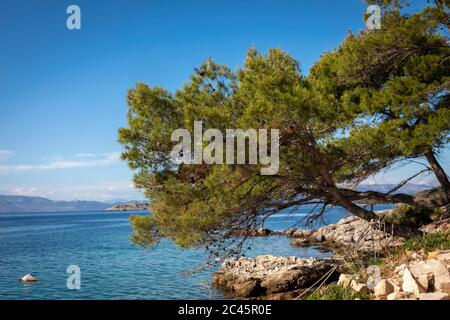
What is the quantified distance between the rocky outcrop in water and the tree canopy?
479 cm

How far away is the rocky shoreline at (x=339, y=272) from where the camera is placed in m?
6.82

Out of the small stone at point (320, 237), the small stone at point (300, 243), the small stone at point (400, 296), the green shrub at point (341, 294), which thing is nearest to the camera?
the small stone at point (400, 296)

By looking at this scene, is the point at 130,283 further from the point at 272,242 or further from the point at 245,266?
the point at 272,242

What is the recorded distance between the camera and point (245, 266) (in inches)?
811

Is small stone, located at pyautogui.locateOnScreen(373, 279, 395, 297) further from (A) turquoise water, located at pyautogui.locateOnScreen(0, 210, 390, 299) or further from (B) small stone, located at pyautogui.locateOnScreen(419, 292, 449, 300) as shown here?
(A) turquoise water, located at pyautogui.locateOnScreen(0, 210, 390, 299)

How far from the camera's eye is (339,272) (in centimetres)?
1694

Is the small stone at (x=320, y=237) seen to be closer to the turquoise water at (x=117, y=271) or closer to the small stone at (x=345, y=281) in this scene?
the turquoise water at (x=117, y=271)

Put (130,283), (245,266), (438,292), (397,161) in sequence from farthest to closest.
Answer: (130,283)
(245,266)
(397,161)
(438,292)

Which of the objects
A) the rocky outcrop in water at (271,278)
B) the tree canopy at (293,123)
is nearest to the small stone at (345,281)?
the tree canopy at (293,123)

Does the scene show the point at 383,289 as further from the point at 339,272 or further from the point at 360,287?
the point at 339,272

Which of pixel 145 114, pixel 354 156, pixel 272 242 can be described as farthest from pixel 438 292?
pixel 272 242

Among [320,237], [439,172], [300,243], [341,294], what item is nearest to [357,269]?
[341,294]

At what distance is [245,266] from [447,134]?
11460mm

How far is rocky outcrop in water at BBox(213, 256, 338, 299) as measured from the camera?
17.2 meters
